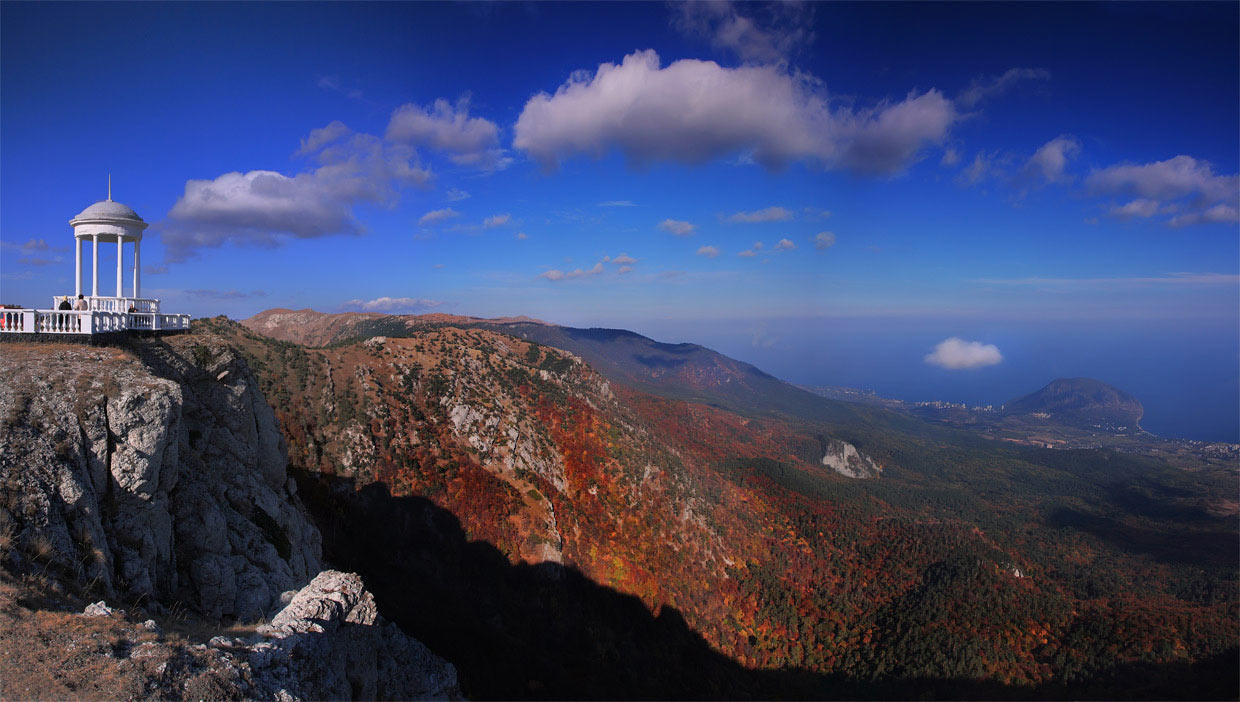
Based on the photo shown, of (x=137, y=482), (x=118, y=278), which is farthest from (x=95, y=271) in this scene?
(x=137, y=482)

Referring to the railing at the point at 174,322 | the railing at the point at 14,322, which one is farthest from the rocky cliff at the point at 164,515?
the railing at the point at 14,322

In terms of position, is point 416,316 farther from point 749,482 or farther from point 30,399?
point 30,399

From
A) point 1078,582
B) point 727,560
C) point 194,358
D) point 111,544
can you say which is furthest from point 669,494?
point 1078,582

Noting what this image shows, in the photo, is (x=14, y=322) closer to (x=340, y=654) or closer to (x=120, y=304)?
(x=120, y=304)

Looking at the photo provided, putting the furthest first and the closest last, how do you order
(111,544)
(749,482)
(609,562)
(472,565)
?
(749,482)
(609,562)
(472,565)
(111,544)

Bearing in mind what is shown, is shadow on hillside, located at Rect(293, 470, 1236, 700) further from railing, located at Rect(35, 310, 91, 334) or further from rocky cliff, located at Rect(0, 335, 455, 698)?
railing, located at Rect(35, 310, 91, 334)

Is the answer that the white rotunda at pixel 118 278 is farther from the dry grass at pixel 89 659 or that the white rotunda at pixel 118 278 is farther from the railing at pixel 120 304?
the dry grass at pixel 89 659
